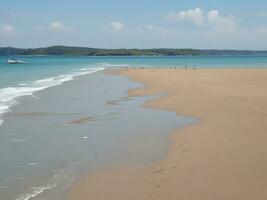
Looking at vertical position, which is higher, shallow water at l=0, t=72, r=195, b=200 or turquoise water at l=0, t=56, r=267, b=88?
shallow water at l=0, t=72, r=195, b=200

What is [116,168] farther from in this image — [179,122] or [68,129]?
[179,122]

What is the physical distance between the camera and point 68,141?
11.4 m

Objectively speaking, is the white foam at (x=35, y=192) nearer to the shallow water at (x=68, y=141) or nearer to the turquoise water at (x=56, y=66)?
the shallow water at (x=68, y=141)

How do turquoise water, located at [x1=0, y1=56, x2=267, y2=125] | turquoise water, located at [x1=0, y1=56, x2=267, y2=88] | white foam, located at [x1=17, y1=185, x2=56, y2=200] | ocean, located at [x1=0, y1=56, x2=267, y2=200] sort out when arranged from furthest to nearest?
turquoise water, located at [x1=0, y1=56, x2=267, y2=88] → turquoise water, located at [x1=0, y1=56, x2=267, y2=125] → ocean, located at [x1=0, y1=56, x2=267, y2=200] → white foam, located at [x1=17, y1=185, x2=56, y2=200]

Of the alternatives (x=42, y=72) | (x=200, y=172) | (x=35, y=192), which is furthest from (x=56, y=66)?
(x=35, y=192)

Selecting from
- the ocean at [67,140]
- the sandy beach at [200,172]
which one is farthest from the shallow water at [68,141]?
the sandy beach at [200,172]

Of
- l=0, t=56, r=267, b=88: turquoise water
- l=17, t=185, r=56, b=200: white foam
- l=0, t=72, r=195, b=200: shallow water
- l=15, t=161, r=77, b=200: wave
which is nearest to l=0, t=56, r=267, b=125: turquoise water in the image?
l=0, t=56, r=267, b=88: turquoise water

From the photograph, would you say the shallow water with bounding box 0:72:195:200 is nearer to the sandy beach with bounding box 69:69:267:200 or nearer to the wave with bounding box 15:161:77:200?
the wave with bounding box 15:161:77:200

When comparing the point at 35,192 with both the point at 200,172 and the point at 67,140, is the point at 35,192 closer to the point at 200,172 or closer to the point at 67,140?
the point at 200,172

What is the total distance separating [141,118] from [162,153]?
5.43m

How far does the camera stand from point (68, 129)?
13141 mm

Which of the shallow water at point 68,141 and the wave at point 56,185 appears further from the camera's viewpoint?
the shallow water at point 68,141

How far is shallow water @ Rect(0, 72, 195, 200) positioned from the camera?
26.5 ft

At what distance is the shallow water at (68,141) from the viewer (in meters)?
8.08
